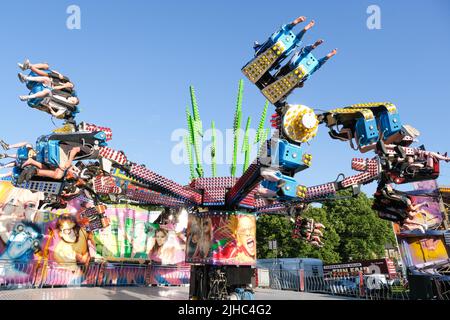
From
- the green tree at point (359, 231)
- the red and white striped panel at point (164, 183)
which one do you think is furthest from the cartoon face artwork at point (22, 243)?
the green tree at point (359, 231)

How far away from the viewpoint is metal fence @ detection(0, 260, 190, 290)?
15484 millimetres

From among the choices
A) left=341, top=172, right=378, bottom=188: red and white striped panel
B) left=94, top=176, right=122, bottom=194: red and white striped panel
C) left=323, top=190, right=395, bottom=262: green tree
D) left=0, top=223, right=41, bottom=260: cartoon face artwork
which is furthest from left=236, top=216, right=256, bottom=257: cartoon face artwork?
left=323, top=190, right=395, bottom=262: green tree

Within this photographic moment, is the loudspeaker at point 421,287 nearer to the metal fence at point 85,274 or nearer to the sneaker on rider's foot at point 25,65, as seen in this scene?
the metal fence at point 85,274

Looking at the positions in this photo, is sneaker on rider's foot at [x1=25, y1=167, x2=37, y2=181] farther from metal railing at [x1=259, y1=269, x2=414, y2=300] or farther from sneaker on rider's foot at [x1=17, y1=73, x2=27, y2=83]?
metal railing at [x1=259, y1=269, x2=414, y2=300]

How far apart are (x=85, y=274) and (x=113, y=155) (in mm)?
12014

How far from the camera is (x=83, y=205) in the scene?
18.5 metres

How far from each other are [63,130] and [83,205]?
466 inches

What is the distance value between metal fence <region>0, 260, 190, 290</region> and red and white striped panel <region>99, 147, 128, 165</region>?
10950 millimetres

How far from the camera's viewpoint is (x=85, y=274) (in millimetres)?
17734
